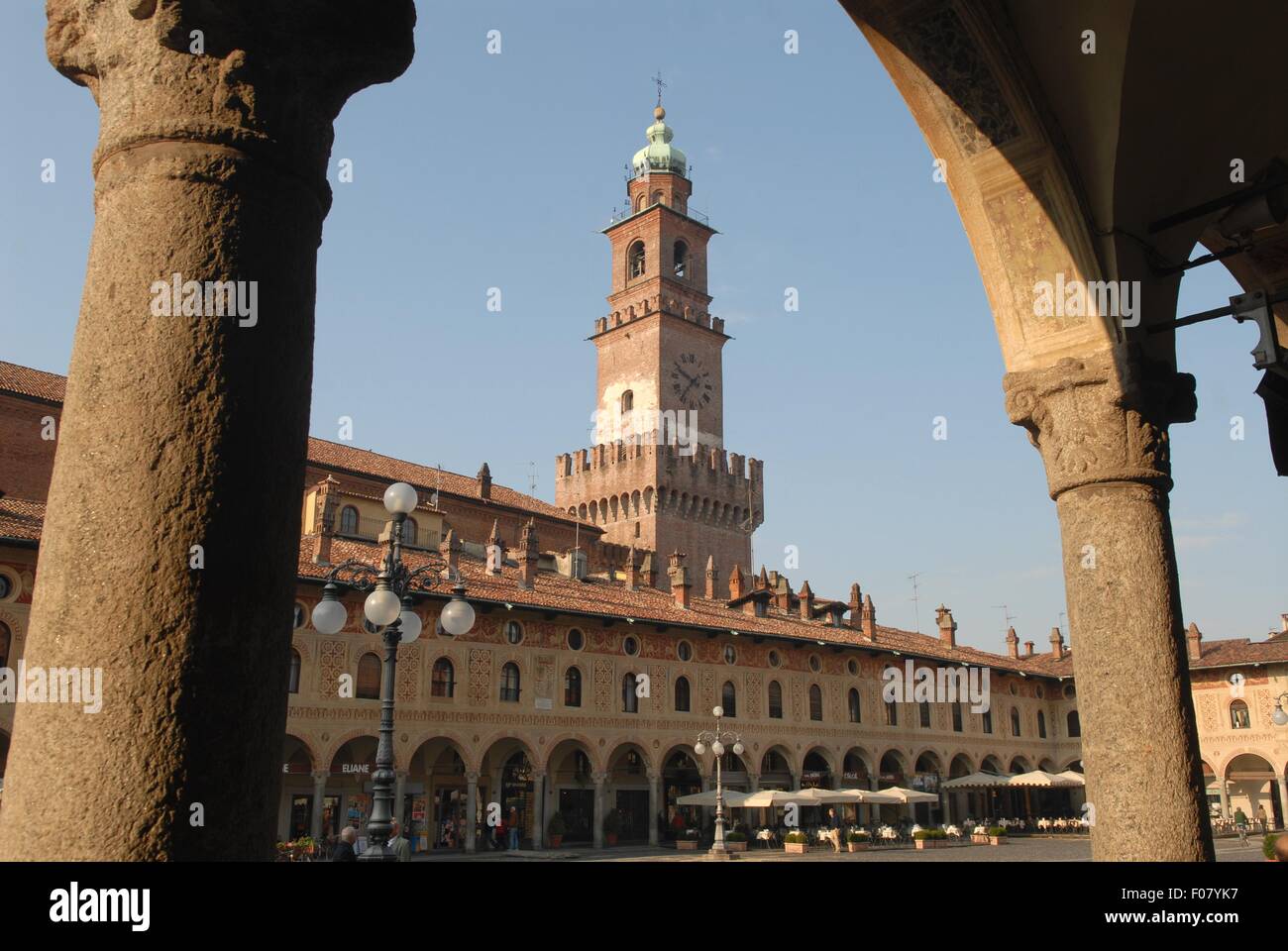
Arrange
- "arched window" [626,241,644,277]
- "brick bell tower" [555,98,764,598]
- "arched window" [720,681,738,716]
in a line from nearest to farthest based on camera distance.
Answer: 1. "arched window" [720,681,738,716]
2. "brick bell tower" [555,98,764,598]
3. "arched window" [626,241,644,277]

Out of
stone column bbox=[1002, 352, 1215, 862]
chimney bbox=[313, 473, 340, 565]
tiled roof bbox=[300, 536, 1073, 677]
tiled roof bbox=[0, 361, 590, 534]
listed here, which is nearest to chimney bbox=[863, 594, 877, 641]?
tiled roof bbox=[300, 536, 1073, 677]

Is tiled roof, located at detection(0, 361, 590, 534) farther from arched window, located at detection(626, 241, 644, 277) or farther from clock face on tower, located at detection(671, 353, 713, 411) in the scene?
arched window, located at detection(626, 241, 644, 277)

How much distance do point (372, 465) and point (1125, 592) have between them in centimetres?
3562

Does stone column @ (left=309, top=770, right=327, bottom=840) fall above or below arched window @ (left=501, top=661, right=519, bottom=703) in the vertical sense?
below

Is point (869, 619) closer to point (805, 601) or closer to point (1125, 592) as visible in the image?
point (805, 601)


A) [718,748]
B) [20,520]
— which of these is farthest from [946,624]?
[20,520]

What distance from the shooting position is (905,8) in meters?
5.46

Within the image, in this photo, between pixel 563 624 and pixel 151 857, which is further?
pixel 563 624

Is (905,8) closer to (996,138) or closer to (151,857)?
(996,138)

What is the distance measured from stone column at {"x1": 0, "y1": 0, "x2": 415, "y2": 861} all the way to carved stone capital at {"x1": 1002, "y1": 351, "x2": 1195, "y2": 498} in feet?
13.4

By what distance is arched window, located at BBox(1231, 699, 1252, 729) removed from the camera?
136ft

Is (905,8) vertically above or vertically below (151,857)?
above

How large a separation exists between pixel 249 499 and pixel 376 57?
1079mm
